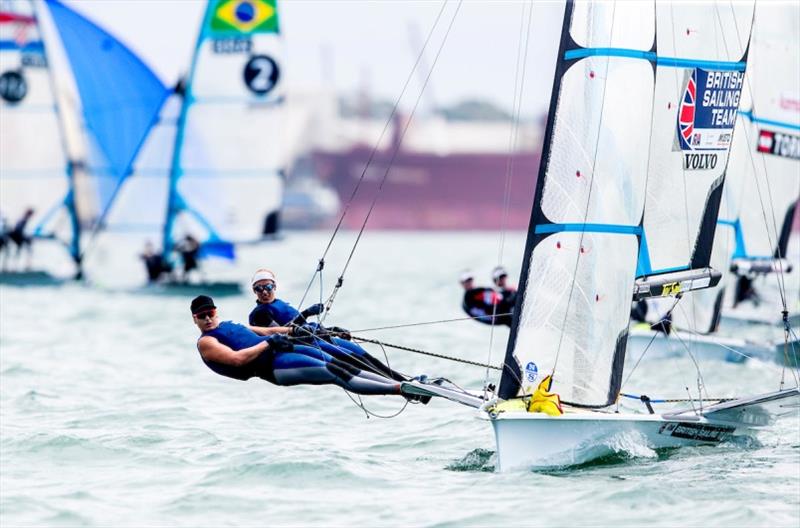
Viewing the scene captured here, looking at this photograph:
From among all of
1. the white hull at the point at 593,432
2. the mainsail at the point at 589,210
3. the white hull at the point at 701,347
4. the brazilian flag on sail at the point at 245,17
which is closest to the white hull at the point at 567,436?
the white hull at the point at 593,432


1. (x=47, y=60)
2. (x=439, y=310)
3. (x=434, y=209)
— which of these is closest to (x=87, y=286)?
(x=47, y=60)

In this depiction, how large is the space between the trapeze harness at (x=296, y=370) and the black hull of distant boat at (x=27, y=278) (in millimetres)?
19294

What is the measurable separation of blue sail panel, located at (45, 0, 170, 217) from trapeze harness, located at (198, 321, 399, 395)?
796 inches

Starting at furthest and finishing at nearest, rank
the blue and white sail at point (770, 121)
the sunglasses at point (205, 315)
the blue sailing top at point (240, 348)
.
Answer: the blue and white sail at point (770, 121)
the sunglasses at point (205, 315)
the blue sailing top at point (240, 348)

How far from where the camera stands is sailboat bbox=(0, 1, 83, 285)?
2870 centimetres

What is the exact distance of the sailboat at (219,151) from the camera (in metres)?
28.1

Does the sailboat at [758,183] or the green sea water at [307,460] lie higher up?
the sailboat at [758,183]

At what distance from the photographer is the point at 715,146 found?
1120 cm

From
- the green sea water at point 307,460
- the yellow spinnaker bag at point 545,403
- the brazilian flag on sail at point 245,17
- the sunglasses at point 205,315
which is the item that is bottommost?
the green sea water at point 307,460

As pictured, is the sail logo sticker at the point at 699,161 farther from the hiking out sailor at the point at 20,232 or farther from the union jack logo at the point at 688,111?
the hiking out sailor at the point at 20,232

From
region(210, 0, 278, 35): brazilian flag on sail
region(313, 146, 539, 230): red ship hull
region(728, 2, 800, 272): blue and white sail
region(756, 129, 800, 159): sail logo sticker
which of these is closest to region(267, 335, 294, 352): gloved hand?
region(728, 2, 800, 272): blue and white sail

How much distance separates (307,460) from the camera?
10.6 meters

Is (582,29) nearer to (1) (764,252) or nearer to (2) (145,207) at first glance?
(1) (764,252)

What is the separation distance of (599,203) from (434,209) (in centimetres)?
7873
